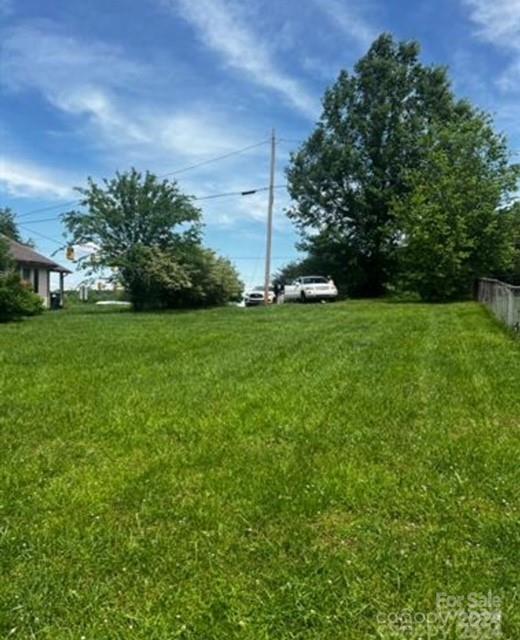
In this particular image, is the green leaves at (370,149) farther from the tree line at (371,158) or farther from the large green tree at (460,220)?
the large green tree at (460,220)

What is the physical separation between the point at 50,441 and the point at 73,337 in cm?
798

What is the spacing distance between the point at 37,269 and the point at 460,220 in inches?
898

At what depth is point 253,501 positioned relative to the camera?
340cm

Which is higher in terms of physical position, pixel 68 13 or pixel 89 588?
pixel 68 13

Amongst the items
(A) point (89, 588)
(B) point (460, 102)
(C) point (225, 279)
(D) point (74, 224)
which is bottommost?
(A) point (89, 588)

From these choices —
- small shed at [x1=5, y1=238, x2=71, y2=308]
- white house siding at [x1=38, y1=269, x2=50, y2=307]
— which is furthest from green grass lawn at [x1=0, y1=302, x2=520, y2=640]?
white house siding at [x1=38, y1=269, x2=50, y2=307]

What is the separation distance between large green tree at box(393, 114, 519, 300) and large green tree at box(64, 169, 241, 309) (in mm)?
9491

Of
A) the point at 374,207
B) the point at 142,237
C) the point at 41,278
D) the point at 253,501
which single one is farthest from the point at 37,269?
the point at 253,501

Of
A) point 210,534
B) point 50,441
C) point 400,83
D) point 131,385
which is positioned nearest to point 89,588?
point 210,534

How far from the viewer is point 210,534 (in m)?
3.02

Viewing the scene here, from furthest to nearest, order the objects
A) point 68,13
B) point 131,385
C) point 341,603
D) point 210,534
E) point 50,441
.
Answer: point 68,13
point 131,385
point 50,441
point 210,534
point 341,603

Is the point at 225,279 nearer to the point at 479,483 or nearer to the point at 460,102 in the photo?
the point at 460,102

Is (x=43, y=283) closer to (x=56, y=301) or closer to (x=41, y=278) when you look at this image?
(x=41, y=278)

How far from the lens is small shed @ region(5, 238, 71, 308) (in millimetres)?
30472
